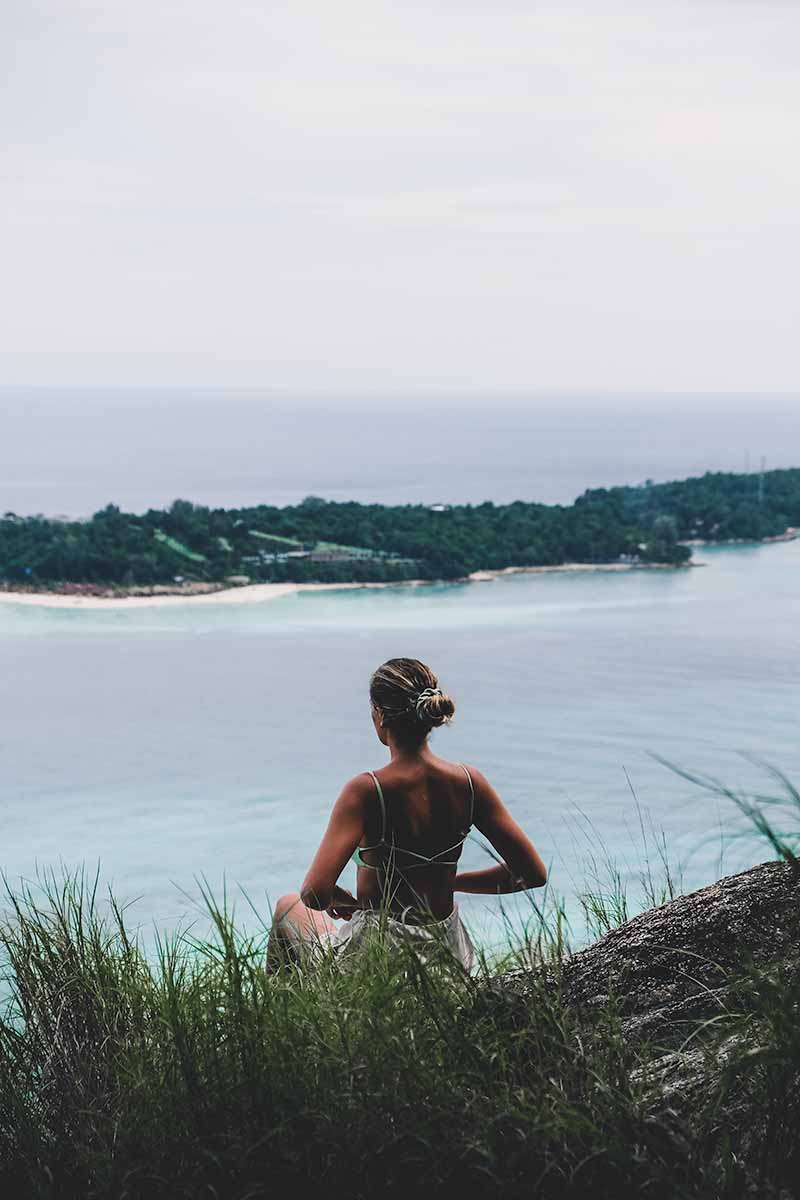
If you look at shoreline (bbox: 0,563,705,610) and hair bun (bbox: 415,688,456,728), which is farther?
shoreline (bbox: 0,563,705,610)

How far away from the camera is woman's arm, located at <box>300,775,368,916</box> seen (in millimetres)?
1826

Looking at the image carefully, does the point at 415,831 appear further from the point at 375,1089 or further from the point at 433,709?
the point at 375,1089

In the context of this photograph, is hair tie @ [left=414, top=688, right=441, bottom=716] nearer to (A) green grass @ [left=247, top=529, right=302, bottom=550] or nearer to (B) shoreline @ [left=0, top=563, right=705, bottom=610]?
(B) shoreline @ [left=0, top=563, right=705, bottom=610]

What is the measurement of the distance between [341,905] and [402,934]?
0.24 metres

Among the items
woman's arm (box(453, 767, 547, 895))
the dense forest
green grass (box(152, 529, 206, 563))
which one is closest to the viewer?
woman's arm (box(453, 767, 547, 895))

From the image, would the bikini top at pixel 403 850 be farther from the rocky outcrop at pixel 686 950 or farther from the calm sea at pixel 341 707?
the calm sea at pixel 341 707

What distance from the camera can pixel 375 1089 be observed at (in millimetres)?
1409

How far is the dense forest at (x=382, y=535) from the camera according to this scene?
20266 mm

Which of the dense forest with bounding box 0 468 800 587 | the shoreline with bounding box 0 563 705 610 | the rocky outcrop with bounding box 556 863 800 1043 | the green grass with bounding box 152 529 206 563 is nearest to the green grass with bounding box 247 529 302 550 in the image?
the dense forest with bounding box 0 468 800 587

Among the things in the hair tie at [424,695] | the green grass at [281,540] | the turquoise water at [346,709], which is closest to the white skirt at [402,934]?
the hair tie at [424,695]

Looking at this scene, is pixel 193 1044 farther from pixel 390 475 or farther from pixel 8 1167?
pixel 390 475

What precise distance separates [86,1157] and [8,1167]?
0.58ft

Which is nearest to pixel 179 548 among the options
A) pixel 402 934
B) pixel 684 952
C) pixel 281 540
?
pixel 281 540

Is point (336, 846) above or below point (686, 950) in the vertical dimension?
above
